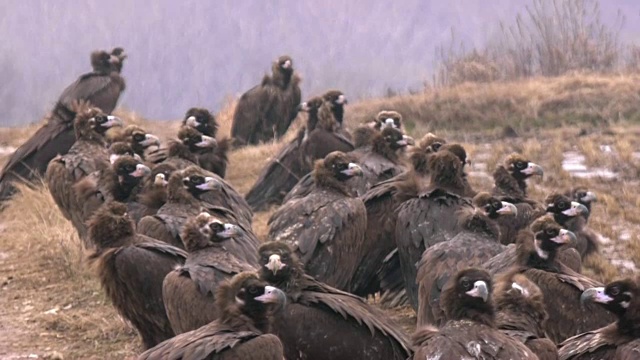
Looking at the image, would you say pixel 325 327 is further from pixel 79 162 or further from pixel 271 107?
pixel 271 107

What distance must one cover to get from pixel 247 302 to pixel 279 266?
24.1 inches

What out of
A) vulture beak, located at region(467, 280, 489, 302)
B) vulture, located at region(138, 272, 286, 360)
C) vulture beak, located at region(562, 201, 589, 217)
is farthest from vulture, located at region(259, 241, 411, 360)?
vulture beak, located at region(562, 201, 589, 217)

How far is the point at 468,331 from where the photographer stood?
21.4 ft

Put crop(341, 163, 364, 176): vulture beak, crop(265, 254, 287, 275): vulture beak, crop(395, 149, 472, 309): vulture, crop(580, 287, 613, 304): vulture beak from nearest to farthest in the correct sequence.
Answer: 1. crop(580, 287, 613, 304): vulture beak
2. crop(265, 254, 287, 275): vulture beak
3. crop(395, 149, 472, 309): vulture
4. crop(341, 163, 364, 176): vulture beak

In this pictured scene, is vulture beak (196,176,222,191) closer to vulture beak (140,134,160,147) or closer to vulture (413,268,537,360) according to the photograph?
vulture beak (140,134,160,147)

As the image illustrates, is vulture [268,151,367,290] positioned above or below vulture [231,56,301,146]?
above

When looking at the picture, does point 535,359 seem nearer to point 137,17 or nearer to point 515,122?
point 515,122

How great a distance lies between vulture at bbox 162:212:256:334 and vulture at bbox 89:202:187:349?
0.21 m

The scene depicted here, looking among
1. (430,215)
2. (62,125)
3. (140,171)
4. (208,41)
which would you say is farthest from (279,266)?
(208,41)

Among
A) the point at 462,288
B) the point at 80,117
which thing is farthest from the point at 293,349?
the point at 80,117

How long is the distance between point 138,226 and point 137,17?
70.1m

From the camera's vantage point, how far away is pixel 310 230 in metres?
8.81

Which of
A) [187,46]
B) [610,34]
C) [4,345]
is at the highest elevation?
[4,345]

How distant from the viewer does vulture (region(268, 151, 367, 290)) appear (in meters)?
8.75
